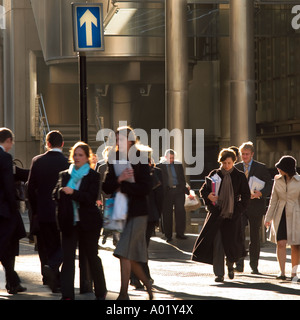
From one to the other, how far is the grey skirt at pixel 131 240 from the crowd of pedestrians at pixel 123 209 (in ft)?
0.03

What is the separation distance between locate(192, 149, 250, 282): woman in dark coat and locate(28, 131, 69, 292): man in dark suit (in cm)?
228

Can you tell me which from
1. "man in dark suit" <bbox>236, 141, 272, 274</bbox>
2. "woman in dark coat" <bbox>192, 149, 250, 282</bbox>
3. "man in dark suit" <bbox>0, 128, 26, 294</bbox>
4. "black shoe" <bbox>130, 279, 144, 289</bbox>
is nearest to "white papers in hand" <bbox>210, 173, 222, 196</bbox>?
"woman in dark coat" <bbox>192, 149, 250, 282</bbox>

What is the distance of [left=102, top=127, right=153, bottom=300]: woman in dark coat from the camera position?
30.6ft

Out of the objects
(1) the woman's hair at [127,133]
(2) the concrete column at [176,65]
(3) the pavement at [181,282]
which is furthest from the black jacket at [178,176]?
(1) the woman's hair at [127,133]

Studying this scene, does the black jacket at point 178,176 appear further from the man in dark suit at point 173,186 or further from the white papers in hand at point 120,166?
the white papers in hand at point 120,166

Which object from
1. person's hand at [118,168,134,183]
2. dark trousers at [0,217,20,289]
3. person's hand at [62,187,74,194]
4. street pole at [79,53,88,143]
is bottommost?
dark trousers at [0,217,20,289]

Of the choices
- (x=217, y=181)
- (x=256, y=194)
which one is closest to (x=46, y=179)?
(x=217, y=181)

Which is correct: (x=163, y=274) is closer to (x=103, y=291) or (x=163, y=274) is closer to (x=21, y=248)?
(x=103, y=291)

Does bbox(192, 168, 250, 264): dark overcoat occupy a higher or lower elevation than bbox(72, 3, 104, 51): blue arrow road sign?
lower

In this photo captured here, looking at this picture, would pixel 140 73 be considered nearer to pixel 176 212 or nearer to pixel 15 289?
pixel 176 212

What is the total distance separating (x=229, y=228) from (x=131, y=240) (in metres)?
2.90

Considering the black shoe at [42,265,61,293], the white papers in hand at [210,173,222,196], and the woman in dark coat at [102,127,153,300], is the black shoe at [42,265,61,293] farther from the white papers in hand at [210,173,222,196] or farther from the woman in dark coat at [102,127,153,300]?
the white papers in hand at [210,173,222,196]

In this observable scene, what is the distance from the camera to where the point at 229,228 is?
39.4 ft

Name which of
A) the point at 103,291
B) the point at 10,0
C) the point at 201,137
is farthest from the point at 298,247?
the point at 10,0
